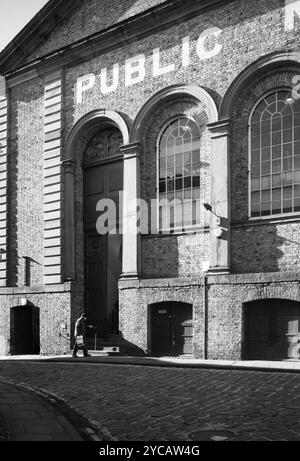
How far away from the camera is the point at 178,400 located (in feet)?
29.1

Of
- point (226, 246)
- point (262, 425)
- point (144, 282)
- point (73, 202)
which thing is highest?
point (73, 202)

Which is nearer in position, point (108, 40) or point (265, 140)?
point (265, 140)

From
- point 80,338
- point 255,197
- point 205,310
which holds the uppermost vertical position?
point 255,197

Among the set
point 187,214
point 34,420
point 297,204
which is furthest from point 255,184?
point 34,420

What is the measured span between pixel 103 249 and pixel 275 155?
24.3 ft

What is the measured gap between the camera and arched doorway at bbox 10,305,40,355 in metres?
21.4

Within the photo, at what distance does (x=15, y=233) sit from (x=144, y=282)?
7.17 m

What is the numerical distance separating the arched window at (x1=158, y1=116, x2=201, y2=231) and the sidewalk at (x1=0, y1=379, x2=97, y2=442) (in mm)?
9211

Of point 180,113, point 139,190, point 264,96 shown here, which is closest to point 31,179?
point 139,190

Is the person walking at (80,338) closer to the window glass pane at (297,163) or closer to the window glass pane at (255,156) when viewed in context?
the window glass pane at (255,156)

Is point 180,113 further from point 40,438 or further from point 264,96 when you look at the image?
point 40,438

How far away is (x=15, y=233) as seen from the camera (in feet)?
71.8

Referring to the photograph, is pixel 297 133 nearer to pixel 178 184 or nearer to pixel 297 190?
pixel 297 190

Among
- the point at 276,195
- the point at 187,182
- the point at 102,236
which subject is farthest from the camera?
the point at 102,236
